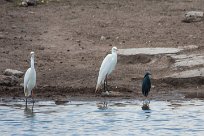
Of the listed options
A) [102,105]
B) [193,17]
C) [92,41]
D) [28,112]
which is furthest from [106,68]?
[193,17]

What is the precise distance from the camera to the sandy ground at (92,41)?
16672 millimetres

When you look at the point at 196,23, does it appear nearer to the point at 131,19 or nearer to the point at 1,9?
the point at 131,19

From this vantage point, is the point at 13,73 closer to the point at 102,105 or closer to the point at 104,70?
the point at 104,70

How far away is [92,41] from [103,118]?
6.86 metres

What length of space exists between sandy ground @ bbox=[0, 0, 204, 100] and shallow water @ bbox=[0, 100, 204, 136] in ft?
2.44

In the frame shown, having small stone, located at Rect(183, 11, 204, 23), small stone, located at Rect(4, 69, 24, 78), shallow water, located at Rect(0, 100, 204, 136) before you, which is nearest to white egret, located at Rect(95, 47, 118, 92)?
shallow water, located at Rect(0, 100, 204, 136)

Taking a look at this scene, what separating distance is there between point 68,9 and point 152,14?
2794 mm

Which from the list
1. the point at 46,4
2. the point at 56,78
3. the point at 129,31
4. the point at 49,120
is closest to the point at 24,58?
the point at 56,78

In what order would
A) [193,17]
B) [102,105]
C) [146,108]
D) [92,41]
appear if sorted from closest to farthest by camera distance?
[146,108] → [102,105] → [92,41] → [193,17]

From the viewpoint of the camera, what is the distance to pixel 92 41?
2106 centimetres

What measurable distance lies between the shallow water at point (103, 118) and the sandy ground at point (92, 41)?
0.74 m

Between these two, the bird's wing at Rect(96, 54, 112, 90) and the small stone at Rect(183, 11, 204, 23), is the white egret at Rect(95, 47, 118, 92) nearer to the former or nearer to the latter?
the bird's wing at Rect(96, 54, 112, 90)

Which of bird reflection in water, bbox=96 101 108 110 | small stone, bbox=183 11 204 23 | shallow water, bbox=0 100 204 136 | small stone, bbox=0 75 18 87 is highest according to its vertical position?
small stone, bbox=183 11 204 23

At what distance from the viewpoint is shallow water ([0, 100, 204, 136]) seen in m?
13.4
